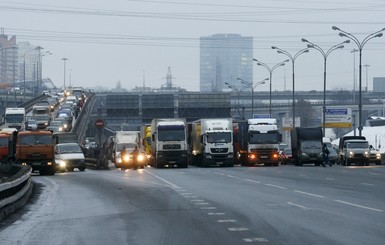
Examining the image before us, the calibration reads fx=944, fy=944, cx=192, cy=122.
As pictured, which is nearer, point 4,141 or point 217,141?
point 4,141

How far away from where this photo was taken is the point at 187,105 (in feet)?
383

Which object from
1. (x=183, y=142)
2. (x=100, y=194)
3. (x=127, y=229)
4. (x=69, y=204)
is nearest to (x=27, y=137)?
(x=183, y=142)

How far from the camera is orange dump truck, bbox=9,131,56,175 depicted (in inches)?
2064

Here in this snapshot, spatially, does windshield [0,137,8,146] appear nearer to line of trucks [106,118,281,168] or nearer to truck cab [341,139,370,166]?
line of trucks [106,118,281,168]

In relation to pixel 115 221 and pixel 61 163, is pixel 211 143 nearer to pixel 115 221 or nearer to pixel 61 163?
pixel 61 163

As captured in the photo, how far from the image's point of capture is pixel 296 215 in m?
20.8

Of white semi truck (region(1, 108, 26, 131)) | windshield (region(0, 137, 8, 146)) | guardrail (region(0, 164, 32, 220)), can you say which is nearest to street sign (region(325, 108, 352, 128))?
white semi truck (region(1, 108, 26, 131))

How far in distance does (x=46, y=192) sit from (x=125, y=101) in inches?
3328

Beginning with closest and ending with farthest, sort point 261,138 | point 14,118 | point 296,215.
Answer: point 296,215 → point 261,138 → point 14,118

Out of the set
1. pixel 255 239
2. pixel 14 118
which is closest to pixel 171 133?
pixel 255 239

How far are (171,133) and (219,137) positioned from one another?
11.7 ft

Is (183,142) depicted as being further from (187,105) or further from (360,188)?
(187,105)

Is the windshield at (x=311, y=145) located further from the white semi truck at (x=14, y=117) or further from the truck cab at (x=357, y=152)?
the white semi truck at (x=14, y=117)

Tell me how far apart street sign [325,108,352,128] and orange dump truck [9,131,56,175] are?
6791 centimetres
